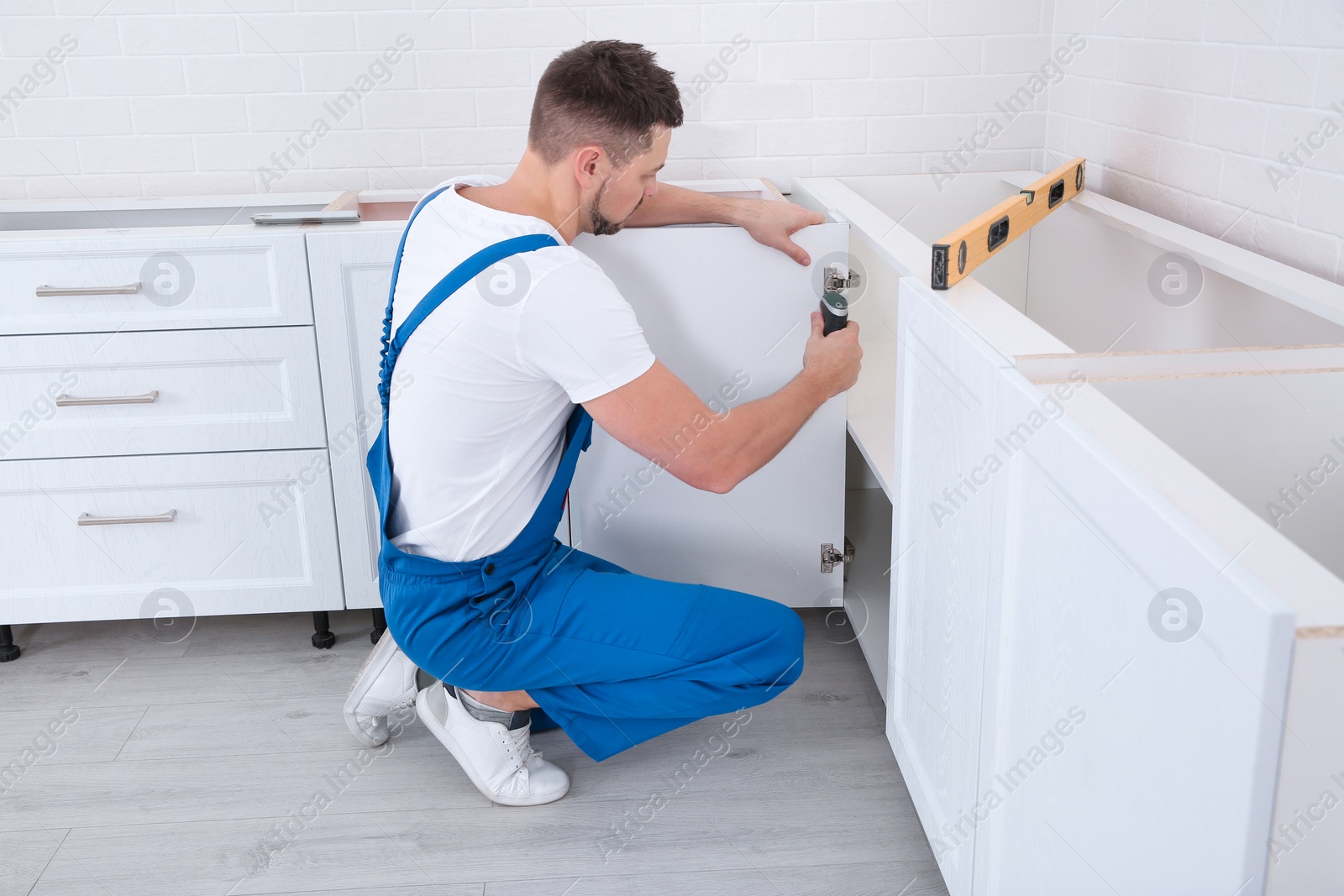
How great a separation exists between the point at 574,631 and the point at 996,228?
87 cm

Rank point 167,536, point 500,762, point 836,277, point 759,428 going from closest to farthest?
point 759,428, point 500,762, point 836,277, point 167,536

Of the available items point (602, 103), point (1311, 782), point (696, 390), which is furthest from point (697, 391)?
→ point (1311, 782)

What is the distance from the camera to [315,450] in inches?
83.4

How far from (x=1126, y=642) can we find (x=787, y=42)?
6.31 ft

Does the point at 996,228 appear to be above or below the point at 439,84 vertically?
below

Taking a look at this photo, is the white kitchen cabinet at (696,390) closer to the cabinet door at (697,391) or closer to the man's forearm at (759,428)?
the cabinet door at (697,391)

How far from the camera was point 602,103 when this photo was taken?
5.14ft

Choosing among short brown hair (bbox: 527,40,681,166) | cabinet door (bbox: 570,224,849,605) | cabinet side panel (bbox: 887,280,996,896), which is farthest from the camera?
cabinet door (bbox: 570,224,849,605)

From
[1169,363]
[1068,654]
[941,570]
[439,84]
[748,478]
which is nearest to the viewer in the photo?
[1068,654]

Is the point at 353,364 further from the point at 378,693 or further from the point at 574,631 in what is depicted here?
the point at 574,631

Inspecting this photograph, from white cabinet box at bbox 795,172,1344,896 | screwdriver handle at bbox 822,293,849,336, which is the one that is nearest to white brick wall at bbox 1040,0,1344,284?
white cabinet box at bbox 795,172,1344,896

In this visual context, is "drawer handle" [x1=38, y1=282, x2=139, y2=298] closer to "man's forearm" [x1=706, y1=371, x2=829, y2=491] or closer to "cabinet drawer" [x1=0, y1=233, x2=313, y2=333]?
"cabinet drawer" [x1=0, y1=233, x2=313, y2=333]

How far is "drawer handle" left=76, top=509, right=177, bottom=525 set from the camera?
211 cm

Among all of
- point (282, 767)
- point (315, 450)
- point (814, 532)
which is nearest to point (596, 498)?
point (814, 532)
